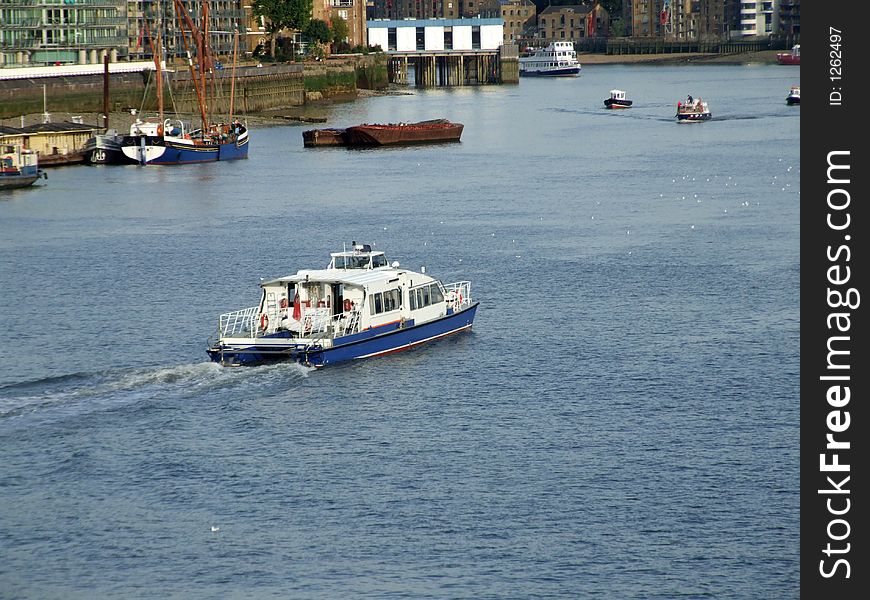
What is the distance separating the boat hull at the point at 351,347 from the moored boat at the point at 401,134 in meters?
89.6

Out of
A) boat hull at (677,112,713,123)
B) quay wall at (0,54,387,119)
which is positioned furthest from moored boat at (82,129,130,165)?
boat hull at (677,112,713,123)

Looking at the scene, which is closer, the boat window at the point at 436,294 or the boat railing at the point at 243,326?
the boat railing at the point at 243,326

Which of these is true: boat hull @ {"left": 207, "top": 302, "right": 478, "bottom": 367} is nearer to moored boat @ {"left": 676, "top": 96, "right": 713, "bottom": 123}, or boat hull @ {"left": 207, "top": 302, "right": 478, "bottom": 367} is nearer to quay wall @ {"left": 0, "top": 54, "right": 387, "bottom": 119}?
quay wall @ {"left": 0, "top": 54, "right": 387, "bottom": 119}

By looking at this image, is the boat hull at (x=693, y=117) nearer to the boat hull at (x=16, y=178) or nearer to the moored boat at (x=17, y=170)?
the moored boat at (x=17, y=170)

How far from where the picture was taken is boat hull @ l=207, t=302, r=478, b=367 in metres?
57.3

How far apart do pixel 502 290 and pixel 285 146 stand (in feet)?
270

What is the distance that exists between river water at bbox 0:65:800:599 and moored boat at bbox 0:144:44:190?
20556mm

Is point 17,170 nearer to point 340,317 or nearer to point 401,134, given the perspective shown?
point 401,134

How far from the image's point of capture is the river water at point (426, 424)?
135 ft

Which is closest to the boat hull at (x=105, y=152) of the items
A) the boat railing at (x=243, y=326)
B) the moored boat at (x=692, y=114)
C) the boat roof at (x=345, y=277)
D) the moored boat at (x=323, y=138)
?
the moored boat at (x=323, y=138)

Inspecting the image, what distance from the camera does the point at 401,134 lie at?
511 ft

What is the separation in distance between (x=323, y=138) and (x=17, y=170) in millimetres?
41251

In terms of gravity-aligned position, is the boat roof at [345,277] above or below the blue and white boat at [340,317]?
above

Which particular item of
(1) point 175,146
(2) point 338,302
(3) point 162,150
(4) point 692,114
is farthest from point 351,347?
(4) point 692,114
